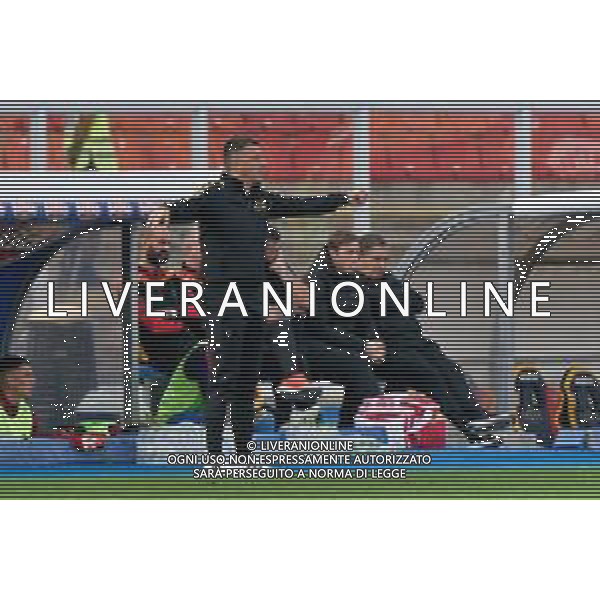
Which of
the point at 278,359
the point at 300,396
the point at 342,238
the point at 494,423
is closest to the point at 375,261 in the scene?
the point at 342,238

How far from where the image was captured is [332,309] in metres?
22.8

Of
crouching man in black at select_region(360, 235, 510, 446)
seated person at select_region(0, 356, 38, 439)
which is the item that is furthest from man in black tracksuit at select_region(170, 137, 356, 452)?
seated person at select_region(0, 356, 38, 439)

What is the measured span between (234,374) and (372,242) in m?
1.41

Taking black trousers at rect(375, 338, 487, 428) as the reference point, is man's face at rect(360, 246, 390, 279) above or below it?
above

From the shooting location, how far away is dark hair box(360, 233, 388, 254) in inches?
896

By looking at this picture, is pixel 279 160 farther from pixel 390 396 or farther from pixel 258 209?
pixel 390 396

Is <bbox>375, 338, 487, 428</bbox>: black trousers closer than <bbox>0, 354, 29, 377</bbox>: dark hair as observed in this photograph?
Yes

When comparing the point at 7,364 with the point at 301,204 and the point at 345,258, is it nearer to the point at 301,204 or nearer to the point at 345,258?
the point at 301,204

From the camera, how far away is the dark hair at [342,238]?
22734 millimetres

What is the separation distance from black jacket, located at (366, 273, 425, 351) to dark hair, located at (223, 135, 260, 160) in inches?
52.9

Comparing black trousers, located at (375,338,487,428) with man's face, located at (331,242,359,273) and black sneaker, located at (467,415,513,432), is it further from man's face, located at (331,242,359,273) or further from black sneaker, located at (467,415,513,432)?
man's face, located at (331,242,359,273)

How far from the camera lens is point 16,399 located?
74.9 feet

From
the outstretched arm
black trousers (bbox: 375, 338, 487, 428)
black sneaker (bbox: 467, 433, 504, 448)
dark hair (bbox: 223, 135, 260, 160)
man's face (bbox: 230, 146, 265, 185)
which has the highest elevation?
dark hair (bbox: 223, 135, 260, 160)
